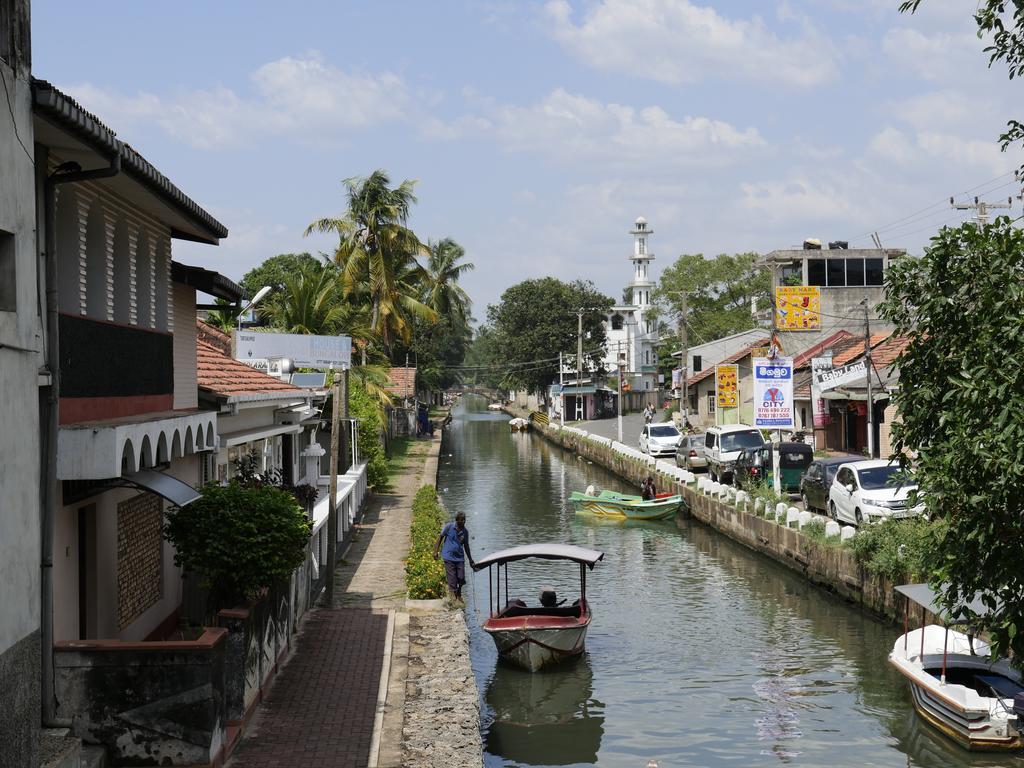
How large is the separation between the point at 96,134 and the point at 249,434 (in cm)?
1155

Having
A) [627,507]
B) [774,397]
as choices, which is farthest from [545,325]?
[774,397]

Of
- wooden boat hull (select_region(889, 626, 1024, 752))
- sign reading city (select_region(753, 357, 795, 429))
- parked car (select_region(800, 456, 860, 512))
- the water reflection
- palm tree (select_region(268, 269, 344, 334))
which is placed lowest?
the water reflection

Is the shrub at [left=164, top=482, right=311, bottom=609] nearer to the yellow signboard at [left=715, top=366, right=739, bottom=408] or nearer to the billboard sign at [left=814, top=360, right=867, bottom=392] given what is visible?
the billboard sign at [left=814, top=360, right=867, bottom=392]

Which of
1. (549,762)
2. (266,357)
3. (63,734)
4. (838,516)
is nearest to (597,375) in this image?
(838,516)

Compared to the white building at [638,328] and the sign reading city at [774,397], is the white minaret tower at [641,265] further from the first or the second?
the sign reading city at [774,397]

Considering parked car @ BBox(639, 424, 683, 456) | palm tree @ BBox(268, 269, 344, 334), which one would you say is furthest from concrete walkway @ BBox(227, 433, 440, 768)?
parked car @ BBox(639, 424, 683, 456)

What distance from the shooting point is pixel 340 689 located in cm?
1370

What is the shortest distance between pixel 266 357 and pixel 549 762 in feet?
33.0

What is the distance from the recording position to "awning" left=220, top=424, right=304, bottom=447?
60.1 ft

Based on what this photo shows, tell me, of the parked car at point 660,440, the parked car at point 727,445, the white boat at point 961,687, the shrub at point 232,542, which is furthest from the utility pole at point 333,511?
the parked car at point 660,440

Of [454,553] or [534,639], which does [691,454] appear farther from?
[534,639]

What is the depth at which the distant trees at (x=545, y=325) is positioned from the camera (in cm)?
9800

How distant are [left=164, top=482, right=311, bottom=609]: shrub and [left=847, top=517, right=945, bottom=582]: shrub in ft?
35.4

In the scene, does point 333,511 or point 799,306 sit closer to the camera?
point 333,511
